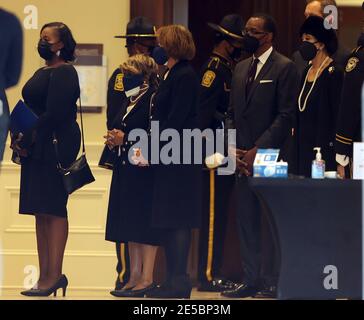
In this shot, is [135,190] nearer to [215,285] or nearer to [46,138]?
[46,138]

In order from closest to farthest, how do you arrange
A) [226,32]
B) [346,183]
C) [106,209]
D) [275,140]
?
[346,183] < [275,140] < [226,32] < [106,209]

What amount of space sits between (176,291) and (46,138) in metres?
1.08

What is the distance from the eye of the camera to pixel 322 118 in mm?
7992

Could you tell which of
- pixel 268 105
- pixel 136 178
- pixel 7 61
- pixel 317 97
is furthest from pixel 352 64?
pixel 7 61

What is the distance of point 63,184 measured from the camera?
8.31m

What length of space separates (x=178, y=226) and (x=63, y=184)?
68 centimetres

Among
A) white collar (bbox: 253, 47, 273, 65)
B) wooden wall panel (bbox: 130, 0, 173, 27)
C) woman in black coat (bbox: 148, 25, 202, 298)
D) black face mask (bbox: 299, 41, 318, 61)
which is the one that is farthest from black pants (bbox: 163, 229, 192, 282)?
wooden wall panel (bbox: 130, 0, 173, 27)

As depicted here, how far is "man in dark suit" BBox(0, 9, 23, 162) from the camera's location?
8250 mm

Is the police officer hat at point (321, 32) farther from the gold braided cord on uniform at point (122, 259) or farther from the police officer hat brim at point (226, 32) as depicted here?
the gold braided cord on uniform at point (122, 259)

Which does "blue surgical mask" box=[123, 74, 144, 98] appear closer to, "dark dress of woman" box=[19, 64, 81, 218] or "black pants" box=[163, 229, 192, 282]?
"dark dress of woman" box=[19, 64, 81, 218]

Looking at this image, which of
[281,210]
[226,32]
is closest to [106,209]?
[226,32]

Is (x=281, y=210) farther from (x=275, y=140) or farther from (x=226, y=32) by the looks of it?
(x=226, y=32)

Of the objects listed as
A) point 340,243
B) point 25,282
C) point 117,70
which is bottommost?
point 25,282

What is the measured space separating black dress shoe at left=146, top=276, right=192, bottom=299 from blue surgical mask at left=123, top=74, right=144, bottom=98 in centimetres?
103
